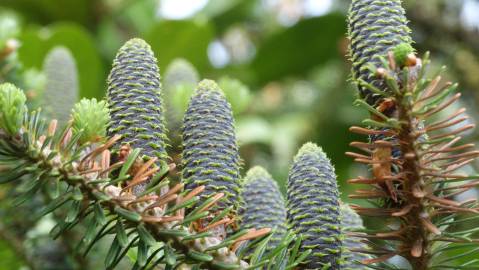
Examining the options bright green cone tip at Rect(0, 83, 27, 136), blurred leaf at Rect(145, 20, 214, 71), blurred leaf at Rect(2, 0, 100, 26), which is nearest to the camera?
bright green cone tip at Rect(0, 83, 27, 136)

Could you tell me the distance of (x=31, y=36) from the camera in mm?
1203

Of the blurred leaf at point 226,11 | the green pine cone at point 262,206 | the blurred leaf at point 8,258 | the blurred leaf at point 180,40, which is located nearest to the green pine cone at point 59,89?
the blurred leaf at point 8,258

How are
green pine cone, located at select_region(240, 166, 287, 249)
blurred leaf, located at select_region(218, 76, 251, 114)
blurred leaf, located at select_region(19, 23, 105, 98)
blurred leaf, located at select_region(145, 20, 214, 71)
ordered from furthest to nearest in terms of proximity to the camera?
blurred leaf, located at select_region(145, 20, 214, 71) → blurred leaf, located at select_region(19, 23, 105, 98) → blurred leaf, located at select_region(218, 76, 251, 114) → green pine cone, located at select_region(240, 166, 287, 249)

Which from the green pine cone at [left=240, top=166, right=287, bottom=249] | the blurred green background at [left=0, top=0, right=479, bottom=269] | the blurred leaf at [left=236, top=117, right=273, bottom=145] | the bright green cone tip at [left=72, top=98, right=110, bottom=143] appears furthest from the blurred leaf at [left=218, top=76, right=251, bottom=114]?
the blurred leaf at [left=236, top=117, right=273, bottom=145]

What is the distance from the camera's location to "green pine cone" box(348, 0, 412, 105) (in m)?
0.42

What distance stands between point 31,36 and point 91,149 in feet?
2.75

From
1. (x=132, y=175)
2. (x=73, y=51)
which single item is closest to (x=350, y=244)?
(x=132, y=175)

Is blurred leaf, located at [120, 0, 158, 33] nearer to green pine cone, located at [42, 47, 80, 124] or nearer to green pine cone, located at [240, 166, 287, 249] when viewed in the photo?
green pine cone, located at [42, 47, 80, 124]

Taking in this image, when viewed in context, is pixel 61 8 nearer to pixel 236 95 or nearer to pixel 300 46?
pixel 300 46

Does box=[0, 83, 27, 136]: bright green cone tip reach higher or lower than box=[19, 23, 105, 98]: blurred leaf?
lower

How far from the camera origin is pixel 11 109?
0.39 m

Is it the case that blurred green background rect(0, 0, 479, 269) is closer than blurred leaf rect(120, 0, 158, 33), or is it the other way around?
blurred green background rect(0, 0, 479, 269)

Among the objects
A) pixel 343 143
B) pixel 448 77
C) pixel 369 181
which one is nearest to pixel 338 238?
pixel 369 181

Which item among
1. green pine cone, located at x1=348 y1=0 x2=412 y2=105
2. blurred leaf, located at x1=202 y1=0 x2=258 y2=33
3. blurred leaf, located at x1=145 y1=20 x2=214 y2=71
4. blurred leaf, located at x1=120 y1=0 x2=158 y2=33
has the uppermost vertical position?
blurred leaf, located at x1=202 y1=0 x2=258 y2=33
